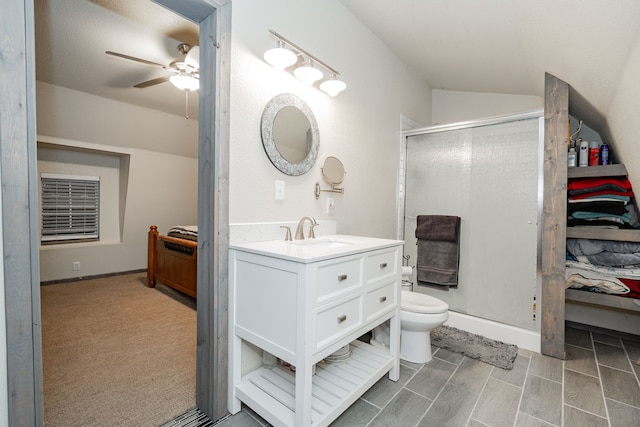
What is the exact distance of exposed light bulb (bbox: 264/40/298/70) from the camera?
1.63 meters

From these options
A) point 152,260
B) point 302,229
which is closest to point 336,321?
point 302,229

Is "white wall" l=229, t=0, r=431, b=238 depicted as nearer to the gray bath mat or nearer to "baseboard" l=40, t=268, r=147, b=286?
the gray bath mat

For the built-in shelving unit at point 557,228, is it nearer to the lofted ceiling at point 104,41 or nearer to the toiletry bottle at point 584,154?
the toiletry bottle at point 584,154

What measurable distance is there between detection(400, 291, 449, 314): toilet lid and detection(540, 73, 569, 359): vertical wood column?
2.72ft

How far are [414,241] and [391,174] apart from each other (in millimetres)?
720

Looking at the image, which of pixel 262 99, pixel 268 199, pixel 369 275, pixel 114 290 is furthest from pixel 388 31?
pixel 114 290

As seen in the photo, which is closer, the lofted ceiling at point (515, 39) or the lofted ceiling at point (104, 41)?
the lofted ceiling at point (515, 39)

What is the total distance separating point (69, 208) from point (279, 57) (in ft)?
14.3

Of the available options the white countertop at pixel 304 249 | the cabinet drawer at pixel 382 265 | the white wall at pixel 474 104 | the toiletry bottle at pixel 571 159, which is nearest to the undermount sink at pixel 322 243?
the white countertop at pixel 304 249

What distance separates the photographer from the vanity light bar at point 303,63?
64.9 inches

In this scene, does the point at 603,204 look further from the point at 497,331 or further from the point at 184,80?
the point at 184,80

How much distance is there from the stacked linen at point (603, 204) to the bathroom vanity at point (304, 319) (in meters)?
1.60

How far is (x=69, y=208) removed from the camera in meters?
4.29

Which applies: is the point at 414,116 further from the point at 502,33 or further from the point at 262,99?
the point at 262,99
